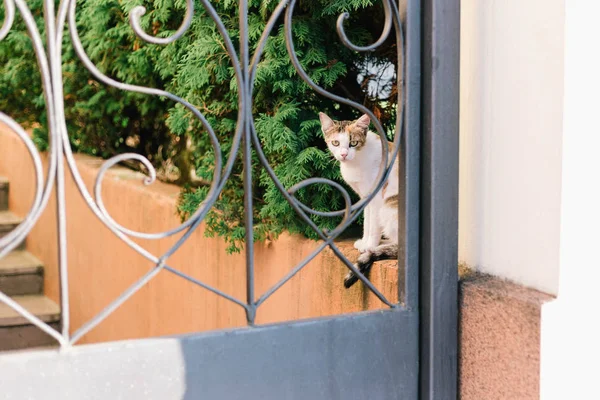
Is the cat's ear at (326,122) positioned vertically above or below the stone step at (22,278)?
above

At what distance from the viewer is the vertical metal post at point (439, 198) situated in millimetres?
1704

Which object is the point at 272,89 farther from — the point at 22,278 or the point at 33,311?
the point at 22,278

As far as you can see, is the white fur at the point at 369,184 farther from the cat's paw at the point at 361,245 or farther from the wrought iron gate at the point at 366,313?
the wrought iron gate at the point at 366,313

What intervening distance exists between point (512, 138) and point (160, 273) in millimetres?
2753

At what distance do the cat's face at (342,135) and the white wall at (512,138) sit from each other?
2.67 feet

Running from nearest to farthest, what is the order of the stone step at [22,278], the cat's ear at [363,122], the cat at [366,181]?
the cat at [366,181], the cat's ear at [363,122], the stone step at [22,278]

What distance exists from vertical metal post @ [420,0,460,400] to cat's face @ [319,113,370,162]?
836 millimetres

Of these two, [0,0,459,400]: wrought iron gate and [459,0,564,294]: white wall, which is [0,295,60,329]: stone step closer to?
[0,0,459,400]: wrought iron gate

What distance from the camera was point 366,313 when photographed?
1724 mm

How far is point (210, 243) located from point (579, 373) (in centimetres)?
209

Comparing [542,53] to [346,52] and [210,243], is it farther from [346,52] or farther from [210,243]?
[210,243]

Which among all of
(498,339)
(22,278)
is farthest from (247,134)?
(22,278)

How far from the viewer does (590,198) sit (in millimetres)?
1582

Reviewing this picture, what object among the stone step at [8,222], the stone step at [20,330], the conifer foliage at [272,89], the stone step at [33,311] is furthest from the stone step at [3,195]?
the conifer foliage at [272,89]
